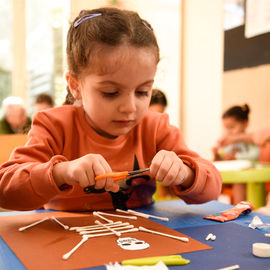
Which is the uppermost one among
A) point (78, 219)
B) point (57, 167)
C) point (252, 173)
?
point (57, 167)

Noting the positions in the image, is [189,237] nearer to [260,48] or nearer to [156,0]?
[260,48]

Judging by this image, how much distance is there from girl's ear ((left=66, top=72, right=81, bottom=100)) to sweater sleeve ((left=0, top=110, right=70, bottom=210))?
5.0 inches

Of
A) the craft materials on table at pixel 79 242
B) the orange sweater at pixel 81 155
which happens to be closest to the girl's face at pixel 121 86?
the orange sweater at pixel 81 155

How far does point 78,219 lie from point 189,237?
0.24 metres

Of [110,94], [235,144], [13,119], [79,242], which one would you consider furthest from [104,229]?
[13,119]

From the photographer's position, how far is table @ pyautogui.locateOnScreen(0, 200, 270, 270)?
472mm

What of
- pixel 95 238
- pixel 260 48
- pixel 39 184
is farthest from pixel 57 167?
pixel 260 48

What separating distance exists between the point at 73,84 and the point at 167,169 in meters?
0.37

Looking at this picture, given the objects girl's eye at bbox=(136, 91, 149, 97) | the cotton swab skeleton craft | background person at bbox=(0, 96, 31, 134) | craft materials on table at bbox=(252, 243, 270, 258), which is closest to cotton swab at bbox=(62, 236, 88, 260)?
the cotton swab skeleton craft

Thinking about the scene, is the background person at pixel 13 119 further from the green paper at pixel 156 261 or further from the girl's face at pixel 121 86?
the green paper at pixel 156 261

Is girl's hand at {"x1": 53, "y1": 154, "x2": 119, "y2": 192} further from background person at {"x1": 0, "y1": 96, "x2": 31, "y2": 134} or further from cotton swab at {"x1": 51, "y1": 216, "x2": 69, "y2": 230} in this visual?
background person at {"x1": 0, "y1": 96, "x2": 31, "y2": 134}

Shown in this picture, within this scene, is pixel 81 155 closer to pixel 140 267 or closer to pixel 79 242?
pixel 79 242

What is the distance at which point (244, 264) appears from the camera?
0.47 metres

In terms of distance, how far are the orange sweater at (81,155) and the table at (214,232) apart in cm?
5
